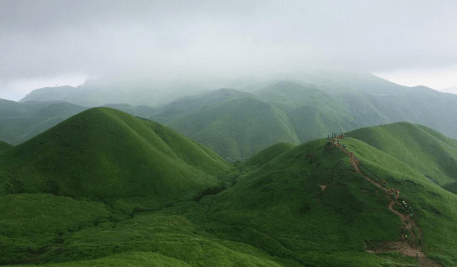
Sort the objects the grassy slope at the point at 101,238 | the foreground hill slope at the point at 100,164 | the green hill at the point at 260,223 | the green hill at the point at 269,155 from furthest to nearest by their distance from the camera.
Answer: the green hill at the point at 269,155
the foreground hill slope at the point at 100,164
the green hill at the point at 260,223
the grassy slope at the point at 101,238

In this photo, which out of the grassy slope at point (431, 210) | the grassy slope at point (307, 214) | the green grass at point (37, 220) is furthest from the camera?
the grassy slope at point (307, 214)

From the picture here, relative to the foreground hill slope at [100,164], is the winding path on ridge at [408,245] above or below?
below

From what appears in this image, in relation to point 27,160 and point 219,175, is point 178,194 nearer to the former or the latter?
point 219,175

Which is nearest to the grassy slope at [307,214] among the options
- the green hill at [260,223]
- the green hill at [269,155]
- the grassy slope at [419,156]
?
the green hill at [260,223]

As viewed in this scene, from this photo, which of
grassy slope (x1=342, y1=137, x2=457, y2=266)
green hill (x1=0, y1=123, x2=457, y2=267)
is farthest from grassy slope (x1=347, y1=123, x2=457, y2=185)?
grassy slope (x1=342, y1=137, x2=457, y2=266)


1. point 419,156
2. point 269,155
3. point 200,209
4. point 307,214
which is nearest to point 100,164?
point 200,209

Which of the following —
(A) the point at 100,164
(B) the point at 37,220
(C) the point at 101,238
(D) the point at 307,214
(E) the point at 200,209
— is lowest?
(E) the point at 200,209

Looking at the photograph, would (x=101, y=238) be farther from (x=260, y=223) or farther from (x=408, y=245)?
(x=408, y=245)

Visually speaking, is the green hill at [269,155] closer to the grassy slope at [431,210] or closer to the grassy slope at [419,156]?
the grassy slope at [419,156]
